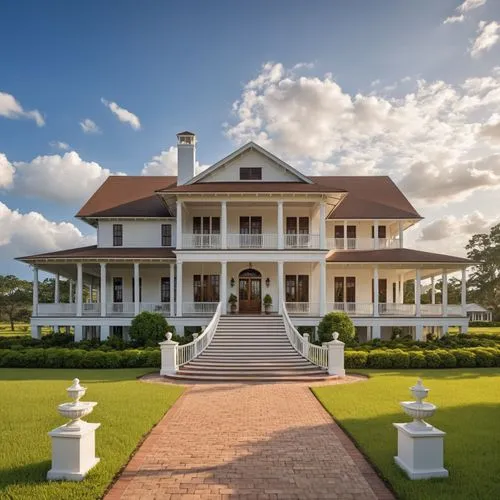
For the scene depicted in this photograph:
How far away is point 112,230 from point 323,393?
1911 cm

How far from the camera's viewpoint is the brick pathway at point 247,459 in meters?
6.49

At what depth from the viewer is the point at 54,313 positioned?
26.2m

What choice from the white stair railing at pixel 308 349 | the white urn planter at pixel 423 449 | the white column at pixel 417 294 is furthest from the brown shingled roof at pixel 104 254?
the white urn planter at pixel 423 449

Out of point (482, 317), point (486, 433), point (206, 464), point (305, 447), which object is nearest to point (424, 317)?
point (486, 433)

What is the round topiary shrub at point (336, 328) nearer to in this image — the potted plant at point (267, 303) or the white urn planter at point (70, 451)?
the potted plant at point (267, 303)

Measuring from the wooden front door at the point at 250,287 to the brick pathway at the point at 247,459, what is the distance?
1507cm

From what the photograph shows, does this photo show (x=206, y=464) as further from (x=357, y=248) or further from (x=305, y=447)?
(x=357, y=248)

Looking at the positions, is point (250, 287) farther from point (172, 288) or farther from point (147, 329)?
point (147, 329)

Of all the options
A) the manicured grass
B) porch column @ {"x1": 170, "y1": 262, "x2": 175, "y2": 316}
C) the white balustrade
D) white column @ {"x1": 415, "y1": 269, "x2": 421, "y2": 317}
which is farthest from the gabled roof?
the manicured grass

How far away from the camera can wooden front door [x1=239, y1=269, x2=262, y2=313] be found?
27078 mm

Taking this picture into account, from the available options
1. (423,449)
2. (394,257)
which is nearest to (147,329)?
A: (394,257)

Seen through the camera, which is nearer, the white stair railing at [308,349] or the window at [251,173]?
the white stair railing at [308,349]

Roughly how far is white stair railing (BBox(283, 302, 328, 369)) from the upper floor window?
12775 mm

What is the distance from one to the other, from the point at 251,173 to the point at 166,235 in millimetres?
6668
